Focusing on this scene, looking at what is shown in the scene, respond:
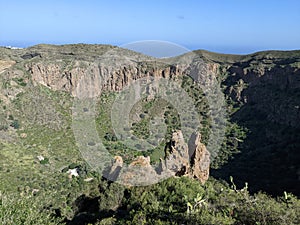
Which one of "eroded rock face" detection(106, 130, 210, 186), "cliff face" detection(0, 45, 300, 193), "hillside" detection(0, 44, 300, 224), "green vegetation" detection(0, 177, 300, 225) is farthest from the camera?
"cliff face" detection(0, 45, 300, 193)

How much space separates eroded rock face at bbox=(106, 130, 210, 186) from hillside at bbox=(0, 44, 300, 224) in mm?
93

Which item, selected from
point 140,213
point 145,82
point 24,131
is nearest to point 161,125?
point 145,82

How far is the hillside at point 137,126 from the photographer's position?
925 inches

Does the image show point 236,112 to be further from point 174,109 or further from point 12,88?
point 12,88

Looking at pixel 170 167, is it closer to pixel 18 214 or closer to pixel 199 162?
pixel 199 162

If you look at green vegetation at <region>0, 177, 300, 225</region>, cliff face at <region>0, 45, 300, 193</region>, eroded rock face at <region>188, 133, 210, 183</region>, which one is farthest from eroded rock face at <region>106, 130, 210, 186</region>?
cliff face at <region>0, 45, 300, 193</region>

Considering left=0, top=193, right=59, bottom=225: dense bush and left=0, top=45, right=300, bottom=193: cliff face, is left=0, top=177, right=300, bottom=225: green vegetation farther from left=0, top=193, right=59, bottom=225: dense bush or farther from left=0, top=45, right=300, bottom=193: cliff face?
left=0, top=45, right=300, bottom=193: cliff face

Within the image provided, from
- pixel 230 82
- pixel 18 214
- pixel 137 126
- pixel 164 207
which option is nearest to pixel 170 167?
pixel 164 207

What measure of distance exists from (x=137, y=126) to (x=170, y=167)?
2759 centimetres

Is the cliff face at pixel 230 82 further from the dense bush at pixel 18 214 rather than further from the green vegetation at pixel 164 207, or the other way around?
the dense bush at pixel 18 214

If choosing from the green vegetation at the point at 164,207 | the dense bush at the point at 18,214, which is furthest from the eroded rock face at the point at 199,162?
the dense bush at the point at 18,214

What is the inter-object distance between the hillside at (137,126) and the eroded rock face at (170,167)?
0.30ft

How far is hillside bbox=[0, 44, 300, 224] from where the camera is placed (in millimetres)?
23484

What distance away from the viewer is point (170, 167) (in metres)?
23.8
